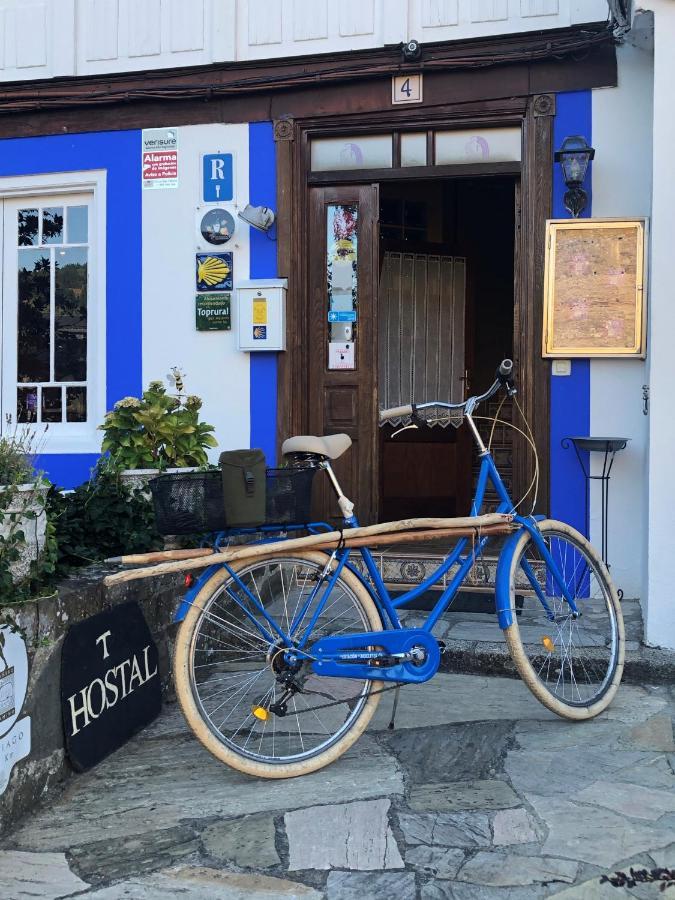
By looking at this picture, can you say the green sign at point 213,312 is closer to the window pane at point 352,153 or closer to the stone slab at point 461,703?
the window pane at point 352,153

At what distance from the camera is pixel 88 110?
636 cm

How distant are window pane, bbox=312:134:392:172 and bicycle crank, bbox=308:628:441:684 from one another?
3728 mm

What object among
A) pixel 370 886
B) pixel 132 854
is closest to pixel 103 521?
pixel 132 854

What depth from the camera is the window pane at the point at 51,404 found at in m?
6.62

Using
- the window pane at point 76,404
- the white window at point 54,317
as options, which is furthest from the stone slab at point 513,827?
the window pane at point 76,404

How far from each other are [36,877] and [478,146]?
4926 mm

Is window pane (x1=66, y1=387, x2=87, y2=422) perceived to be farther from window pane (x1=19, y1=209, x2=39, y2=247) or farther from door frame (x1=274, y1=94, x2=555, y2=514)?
door frame (x1=274, y1=94, x2=555, y2=514)

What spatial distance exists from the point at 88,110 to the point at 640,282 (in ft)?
13.3

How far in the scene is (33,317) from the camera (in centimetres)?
671

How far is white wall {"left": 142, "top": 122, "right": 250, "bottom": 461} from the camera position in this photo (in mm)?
6078

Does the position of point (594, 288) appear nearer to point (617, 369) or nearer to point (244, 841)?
point (617, 369)

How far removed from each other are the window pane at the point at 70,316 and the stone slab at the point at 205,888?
4.65 m

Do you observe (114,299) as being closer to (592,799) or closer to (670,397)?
(670,397)

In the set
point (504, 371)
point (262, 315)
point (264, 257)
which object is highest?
point (264, 257)
